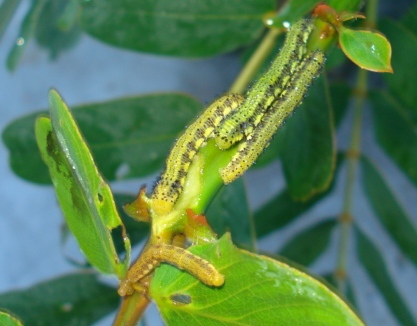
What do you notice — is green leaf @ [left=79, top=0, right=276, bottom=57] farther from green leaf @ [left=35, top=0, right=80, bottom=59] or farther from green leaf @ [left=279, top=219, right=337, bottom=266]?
green leaf @ [left=279, top=219, right=337, bottom=266]

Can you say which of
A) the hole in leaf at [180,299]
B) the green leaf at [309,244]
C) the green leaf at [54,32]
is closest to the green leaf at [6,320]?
the hole in leaf at [180,299]

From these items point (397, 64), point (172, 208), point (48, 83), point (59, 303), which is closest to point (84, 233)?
point (172, 208)

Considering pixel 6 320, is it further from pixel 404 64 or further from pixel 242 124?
pixel 404 64

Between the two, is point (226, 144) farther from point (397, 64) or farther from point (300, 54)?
point (397, 64)

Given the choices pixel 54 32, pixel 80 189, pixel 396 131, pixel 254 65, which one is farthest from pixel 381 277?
pixel 80 189

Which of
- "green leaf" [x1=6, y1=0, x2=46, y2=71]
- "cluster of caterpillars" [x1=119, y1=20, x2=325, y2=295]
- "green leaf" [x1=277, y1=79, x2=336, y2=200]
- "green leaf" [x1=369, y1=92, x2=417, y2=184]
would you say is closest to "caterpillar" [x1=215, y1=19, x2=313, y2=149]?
"cluster of caterpillars" [x1=119, y1=20, x2=325, y2=295]

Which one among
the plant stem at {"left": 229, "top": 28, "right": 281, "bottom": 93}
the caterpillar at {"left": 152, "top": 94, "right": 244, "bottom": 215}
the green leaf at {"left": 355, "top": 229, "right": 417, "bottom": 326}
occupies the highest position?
the caterpillar at {"left": 152, "top": 94, "right": 244, "bottom": 215}
